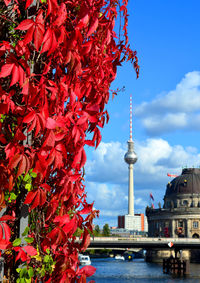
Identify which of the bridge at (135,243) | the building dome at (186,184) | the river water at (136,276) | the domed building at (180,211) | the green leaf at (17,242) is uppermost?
the building dome at (186,184)

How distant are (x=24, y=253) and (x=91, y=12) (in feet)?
9.38

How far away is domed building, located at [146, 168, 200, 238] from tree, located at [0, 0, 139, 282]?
14246 centimetres

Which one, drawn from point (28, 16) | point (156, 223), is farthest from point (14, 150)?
point (156, 223)

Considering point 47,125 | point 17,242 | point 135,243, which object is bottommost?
point 135,243

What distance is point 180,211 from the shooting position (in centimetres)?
14600

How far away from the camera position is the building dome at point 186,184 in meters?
159

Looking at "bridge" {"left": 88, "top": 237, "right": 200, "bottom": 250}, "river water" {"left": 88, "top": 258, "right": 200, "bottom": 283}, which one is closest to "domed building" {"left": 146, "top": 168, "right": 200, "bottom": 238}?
"river water" {"left": 88, "top": 258, "right": 200, "bottom": 283}

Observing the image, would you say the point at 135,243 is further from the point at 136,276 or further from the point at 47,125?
the point at 47,125

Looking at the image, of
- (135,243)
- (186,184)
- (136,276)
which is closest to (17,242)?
(136,276)

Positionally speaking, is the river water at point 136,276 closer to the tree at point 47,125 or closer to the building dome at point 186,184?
the building dome at point 186,184

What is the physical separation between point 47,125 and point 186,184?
16158 cm

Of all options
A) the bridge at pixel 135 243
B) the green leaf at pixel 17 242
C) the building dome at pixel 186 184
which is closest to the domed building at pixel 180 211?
the building dome at pixel 186 184

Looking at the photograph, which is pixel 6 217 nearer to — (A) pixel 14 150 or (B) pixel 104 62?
(A) pixel 14 150

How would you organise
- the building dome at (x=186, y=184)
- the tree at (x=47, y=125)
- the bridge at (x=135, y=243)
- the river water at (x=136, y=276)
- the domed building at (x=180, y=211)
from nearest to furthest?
the tree at (x=47, y=125)
the river water at (x=136, y=276)
the bridge at (x=135, y=243)
the domed building at (x=180, y=211)
the building dome at (x=186, y=184)
